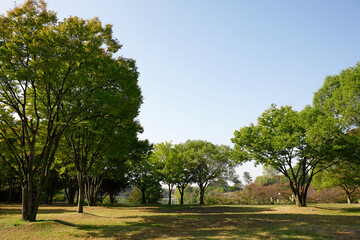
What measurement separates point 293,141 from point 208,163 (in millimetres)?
21198

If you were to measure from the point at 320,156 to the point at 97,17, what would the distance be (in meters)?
26.8

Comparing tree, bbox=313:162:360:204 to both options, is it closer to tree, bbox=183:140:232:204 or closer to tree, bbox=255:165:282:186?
tree, bbox=183:140:232:204

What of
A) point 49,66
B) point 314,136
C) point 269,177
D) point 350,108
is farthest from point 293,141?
point 269,177

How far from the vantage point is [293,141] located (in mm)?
25156

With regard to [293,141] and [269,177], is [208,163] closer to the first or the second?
[293,141]

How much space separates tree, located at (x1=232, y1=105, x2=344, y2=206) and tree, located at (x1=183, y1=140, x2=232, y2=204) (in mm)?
14203

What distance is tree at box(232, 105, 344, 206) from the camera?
22609 mm

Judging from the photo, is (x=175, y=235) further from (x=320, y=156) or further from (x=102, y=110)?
(x=320, y=156)

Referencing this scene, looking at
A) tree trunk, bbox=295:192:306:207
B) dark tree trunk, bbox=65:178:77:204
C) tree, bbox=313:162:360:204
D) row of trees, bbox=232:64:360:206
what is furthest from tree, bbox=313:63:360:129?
dark tree trunk, bbox=65:178:77:204

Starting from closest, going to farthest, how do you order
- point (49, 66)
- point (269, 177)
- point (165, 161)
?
1. point (49, 66)
2. point (165, 161)
3. point (269, 177)

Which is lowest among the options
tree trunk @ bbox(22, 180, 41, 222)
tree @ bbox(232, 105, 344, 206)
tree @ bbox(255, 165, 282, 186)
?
tree @ bbox(255, 165, 282, 186)

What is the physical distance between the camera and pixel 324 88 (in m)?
29.7

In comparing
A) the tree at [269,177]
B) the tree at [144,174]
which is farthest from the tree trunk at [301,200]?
the tree at [269,177]

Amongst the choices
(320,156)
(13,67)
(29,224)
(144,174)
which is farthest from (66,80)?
(144,174)
